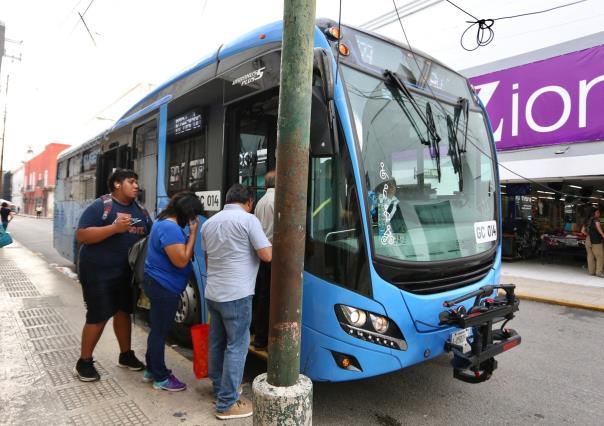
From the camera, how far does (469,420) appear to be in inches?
127

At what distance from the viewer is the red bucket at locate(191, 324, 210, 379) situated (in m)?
3.47

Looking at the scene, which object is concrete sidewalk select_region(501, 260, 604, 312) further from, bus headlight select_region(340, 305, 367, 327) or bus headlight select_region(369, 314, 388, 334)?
bus headlight select_region(340, 305, 367, 327)

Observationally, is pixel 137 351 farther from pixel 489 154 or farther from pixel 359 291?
pixel 489 154

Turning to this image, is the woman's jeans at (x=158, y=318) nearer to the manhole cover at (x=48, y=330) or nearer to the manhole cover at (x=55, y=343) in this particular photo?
the manhole cover at (x=55, y=343)

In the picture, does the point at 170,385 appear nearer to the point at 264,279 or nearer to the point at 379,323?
the point at 264,279

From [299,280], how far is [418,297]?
1.15 m

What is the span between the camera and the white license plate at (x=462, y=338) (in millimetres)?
3250

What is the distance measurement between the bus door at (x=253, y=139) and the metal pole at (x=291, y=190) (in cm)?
120

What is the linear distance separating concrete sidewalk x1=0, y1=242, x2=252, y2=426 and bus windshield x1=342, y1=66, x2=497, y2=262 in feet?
5.98

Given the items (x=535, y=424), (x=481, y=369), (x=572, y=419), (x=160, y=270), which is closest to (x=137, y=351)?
(x=160, y=270)

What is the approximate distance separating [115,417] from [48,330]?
8.56 ft

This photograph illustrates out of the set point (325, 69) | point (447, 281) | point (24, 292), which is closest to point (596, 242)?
point (447, 281)

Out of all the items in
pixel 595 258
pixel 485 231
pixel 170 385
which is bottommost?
pixel 170 385

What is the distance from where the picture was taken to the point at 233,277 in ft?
9.88
